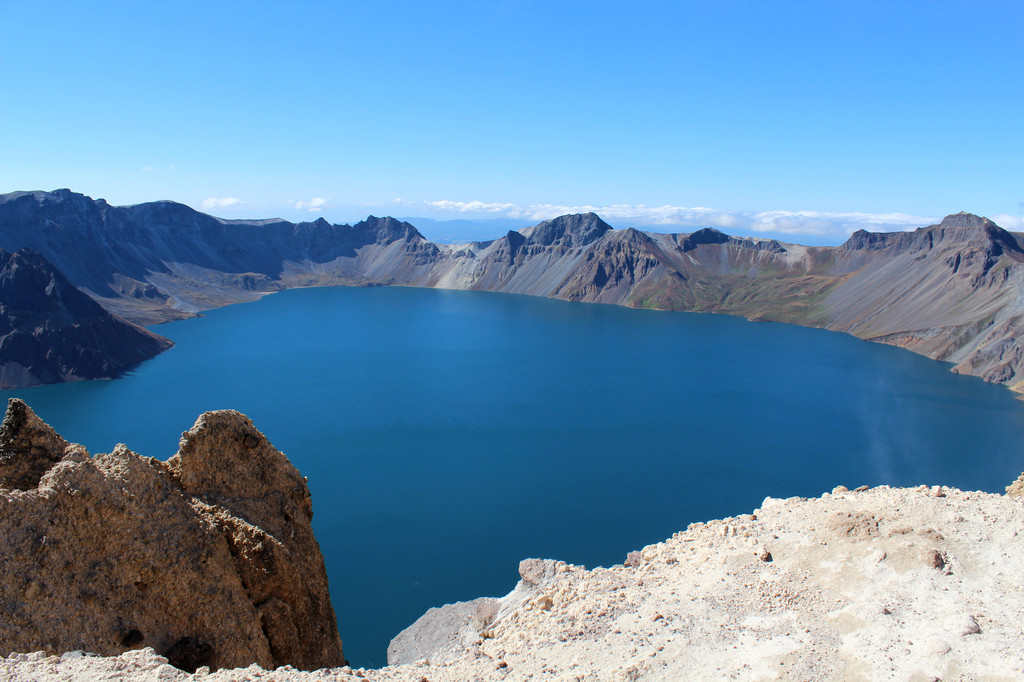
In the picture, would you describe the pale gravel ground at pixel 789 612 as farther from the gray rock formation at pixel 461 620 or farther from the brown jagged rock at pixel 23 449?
the brown jagged rock at pixel 23 449

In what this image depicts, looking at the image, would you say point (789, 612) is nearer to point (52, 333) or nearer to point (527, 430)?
point (527, 430)

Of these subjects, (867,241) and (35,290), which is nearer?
(35,290)

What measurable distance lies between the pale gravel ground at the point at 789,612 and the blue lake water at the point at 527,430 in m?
17.4

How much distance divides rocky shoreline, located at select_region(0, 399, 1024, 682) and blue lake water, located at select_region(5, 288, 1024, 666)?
56.5 feet

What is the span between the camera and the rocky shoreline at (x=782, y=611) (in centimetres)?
1482

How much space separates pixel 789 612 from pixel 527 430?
52.2m

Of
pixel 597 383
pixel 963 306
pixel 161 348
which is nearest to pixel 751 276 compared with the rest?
pixel 963 306

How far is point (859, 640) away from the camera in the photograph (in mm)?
16266

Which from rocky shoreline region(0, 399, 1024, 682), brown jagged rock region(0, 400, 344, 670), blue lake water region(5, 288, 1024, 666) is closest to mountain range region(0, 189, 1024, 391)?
blue lake water region(5, 288, 1024, 666)

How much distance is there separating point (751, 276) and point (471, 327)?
97793mm

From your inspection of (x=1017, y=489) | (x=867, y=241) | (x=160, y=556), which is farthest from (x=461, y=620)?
(x=867, y=241)

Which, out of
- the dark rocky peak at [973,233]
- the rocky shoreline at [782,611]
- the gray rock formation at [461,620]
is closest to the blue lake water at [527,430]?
the gray rock formation at [461,620]

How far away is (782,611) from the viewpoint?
18234 millimetres

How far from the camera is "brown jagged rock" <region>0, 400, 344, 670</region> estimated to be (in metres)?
13.1
